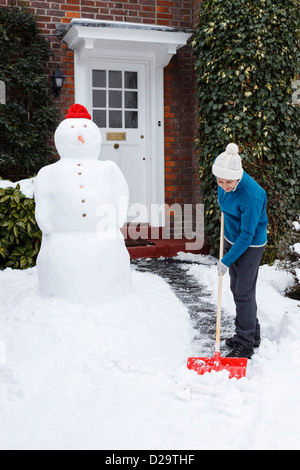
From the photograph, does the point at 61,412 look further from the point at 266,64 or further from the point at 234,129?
the point at 266,64

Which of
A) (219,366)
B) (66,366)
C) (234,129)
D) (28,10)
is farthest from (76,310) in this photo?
(28,10)

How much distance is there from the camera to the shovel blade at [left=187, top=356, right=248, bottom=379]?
3271 mm

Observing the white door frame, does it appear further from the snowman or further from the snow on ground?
the snow on ground

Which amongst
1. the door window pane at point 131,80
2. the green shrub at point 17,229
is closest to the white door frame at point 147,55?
the door window pane at point 131,80

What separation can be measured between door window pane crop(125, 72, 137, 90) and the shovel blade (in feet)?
18.7

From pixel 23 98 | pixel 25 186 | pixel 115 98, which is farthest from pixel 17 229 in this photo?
pixel 115 98

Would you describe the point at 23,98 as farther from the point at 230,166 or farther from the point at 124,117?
the point at 230,166

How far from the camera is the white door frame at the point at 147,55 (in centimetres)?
710

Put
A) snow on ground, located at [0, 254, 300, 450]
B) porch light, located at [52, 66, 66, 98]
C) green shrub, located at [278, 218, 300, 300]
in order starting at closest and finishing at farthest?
snow on ground, located at [0, 254, 300, 450], green shrub, located at [278, 218, 300, 300], porch light, located at [52, 66, 66, 98]

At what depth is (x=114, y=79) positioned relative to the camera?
7.99 m

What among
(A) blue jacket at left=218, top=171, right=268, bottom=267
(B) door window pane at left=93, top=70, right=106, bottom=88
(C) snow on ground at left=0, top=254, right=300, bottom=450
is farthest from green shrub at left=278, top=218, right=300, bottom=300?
(B) door window pane at left=93, top=70, right=106, bottom=88

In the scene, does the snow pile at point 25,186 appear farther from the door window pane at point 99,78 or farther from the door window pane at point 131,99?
the door window pane at point 131,99

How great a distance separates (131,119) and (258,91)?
2.27 m

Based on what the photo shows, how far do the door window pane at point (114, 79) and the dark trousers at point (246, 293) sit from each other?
5.10 meters
